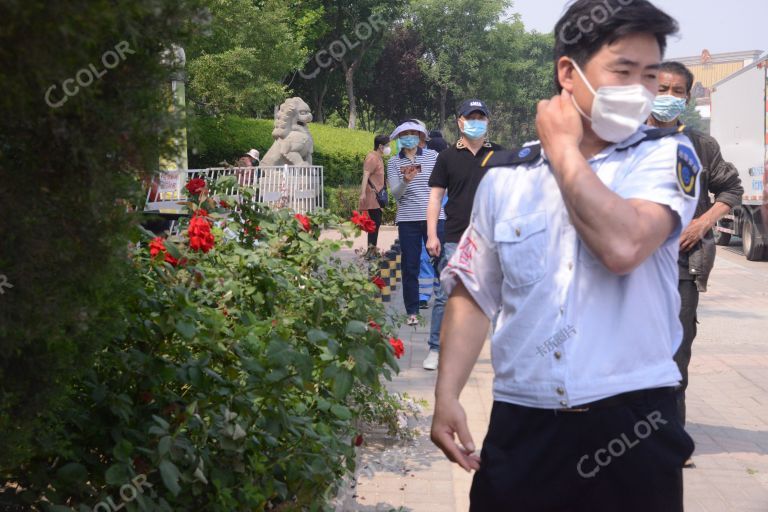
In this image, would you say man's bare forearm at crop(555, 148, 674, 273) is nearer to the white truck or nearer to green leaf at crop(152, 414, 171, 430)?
green leaf at crop(152, 414, 171, 430)

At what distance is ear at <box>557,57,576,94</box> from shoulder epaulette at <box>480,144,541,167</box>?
165 millimetres

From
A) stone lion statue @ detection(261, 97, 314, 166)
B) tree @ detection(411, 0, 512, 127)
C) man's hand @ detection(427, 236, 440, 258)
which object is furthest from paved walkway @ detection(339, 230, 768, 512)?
tree @ detection(411, 0, 512, 127)

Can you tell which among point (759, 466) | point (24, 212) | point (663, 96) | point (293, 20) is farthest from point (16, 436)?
point (293, 20)

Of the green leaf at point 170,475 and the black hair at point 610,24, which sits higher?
the black hair at point 610,24

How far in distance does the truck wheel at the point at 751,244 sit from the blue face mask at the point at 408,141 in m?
10.4

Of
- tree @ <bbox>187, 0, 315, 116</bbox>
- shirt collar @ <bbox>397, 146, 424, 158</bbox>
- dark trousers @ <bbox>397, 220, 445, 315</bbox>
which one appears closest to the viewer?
dark trousers @ <bbox>397, 220, 445, 315</bbox>

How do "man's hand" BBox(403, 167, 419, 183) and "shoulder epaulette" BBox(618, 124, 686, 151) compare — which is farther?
"man's hand" BBox(403, 167, 419, 183)

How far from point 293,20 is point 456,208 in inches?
1513

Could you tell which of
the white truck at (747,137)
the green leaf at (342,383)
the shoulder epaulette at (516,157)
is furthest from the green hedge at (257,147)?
the shoulder epaulette at (516,157)

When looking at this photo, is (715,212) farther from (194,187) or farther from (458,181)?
(194,187)

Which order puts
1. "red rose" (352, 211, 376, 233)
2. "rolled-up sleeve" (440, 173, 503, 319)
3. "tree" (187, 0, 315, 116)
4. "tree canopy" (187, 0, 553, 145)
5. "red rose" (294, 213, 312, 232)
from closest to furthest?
1. "rolled-up sleeve" (440, 173, 503, 319)
2. "red rose" (294, 213, 312, 232)
3. "red rose" (352, 211, 376, 233)
4. "tree" (187, 0, 315, 116)
5. "tree canopy" (187, 0, 553, 145)

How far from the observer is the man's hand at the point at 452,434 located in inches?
100

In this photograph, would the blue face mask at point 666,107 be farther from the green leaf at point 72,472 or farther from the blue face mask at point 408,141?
the blue face mask at point 408,141

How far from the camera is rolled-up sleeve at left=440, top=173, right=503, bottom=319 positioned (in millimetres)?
2646
